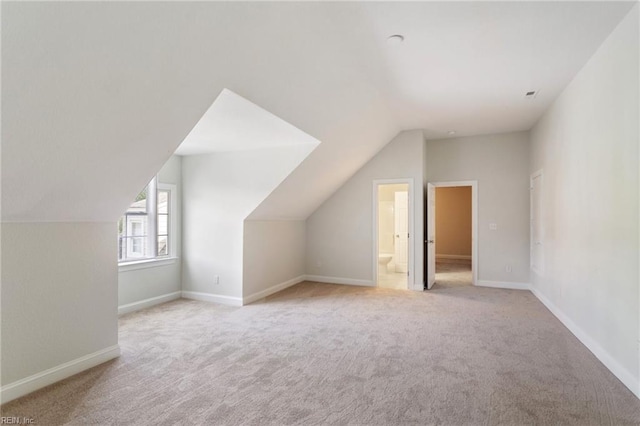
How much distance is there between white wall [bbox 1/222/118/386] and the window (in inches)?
76.8

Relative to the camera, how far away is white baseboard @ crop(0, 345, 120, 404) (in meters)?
Result: 2.35

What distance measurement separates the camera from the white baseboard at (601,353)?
8.30ft

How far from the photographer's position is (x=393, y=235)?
8258 millimetres

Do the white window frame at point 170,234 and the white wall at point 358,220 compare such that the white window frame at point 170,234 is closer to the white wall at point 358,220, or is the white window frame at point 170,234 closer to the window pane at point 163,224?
the window pane at point 163,224

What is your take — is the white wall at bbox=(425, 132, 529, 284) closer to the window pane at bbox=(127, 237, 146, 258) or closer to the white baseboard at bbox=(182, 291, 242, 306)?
the white baseboard at bbox=(182, 291, 242, 306)

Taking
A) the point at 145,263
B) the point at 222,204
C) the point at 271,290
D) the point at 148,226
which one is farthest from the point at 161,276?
the point at 271,290

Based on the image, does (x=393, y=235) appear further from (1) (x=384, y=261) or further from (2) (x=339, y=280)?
(2) (x=339, y=280)

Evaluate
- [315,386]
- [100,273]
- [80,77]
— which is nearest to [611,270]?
[315,386]

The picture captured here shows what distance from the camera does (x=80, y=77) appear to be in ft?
6.16

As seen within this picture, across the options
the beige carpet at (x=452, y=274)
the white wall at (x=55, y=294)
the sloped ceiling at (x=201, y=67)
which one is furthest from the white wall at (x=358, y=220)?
the white wall at (x=55, y=294)

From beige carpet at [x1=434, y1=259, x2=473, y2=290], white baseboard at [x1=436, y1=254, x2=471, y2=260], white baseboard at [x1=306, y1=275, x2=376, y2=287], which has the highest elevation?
white baseboard at [x1=436, y1=254, x2=471, y2=260]

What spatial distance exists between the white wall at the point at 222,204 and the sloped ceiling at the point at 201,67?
1.01 m

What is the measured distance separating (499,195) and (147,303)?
Answer: 20.1ft

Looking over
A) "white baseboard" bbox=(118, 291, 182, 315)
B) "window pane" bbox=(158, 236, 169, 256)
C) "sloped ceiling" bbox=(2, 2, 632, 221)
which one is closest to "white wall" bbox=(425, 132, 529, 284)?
"sloped ceiling" bbox=(2, 2, 632, 221)
